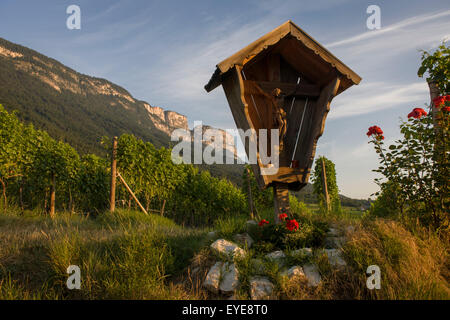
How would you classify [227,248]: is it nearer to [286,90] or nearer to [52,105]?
[286,90]

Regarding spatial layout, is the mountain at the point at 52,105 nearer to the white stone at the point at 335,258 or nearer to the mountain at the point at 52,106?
the mountain at the point at 52,106

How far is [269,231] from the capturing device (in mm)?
4348

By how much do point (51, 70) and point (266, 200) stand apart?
23648 centimetres

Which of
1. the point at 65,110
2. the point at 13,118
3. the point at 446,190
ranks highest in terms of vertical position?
the point at 65,110

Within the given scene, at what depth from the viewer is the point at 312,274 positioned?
3.28 m

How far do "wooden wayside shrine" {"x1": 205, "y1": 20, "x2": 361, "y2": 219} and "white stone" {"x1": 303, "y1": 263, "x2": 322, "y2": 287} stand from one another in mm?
1359

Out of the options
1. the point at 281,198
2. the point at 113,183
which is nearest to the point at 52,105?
the point at 113,183

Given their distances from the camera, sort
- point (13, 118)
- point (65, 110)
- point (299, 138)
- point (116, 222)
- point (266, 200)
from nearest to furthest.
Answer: point (299, 138)
point (116, 222)
point (13, 118)
point (266, 200)
point (65, 110)

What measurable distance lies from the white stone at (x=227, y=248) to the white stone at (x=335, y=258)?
118 centimetres

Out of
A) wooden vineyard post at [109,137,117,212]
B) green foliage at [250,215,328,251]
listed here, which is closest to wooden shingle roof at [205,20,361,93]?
green foliage at [250,215,328,251]

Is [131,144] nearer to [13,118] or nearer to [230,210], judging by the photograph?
[13,118]

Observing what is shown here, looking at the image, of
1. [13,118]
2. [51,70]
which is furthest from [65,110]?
[13,118]

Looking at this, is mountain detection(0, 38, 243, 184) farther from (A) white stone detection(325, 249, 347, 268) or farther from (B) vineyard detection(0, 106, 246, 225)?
(A) white stone detection(325, 249, 347, 268)

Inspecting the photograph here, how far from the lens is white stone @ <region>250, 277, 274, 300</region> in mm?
3037
